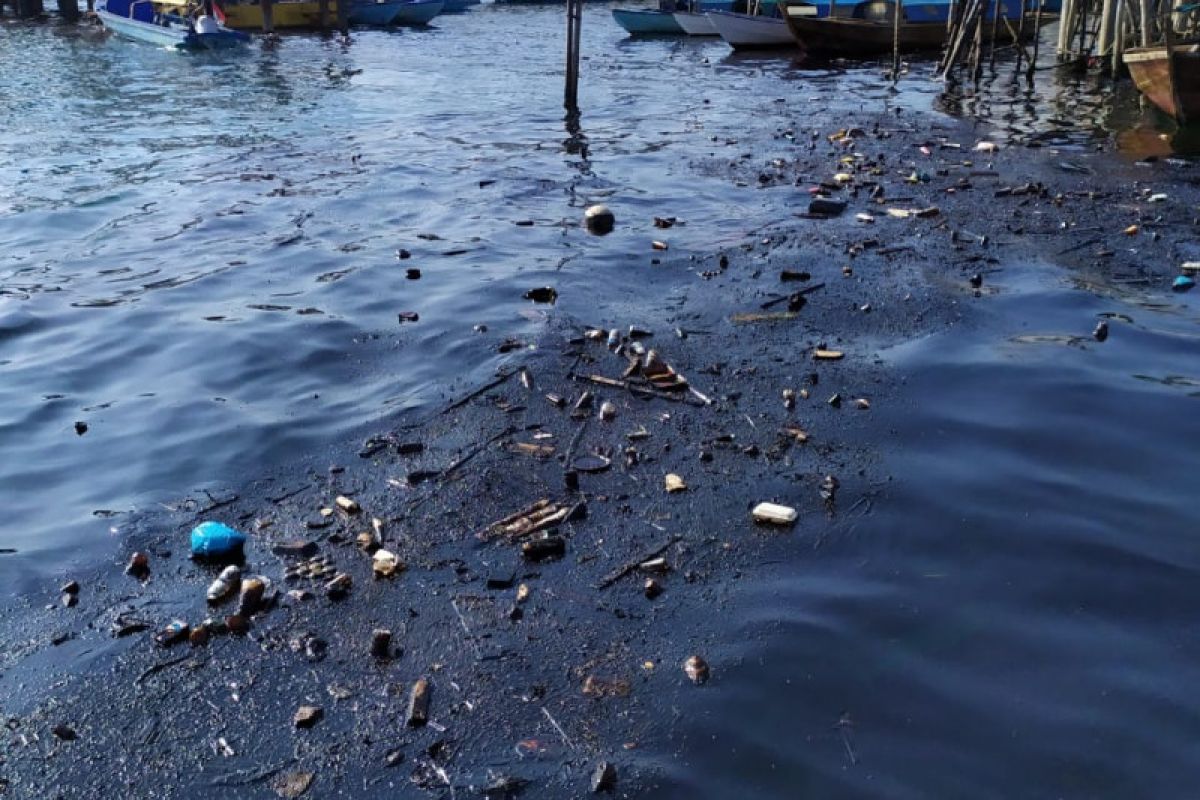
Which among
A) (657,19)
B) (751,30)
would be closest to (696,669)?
(751,30)

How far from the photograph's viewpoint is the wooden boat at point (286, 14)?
43469mm

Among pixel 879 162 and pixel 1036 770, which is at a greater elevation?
pixel 879 162

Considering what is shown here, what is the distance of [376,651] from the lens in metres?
5.02

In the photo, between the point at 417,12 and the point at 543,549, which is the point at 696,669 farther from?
the point at 417,12

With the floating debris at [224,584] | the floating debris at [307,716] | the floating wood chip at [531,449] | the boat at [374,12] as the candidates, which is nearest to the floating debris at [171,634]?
the floating debris at [224,584]

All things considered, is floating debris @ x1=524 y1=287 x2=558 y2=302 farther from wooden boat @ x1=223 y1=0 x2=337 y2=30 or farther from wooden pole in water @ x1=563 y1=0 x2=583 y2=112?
wooden boat @ x1=223 y1=0 x2=337 y2=30

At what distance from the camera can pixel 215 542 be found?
5.79 metres

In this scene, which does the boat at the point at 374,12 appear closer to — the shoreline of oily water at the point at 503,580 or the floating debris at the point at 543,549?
the shoreline of oily water at the point at 503,580

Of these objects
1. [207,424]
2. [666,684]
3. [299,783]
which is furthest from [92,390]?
[666,684]

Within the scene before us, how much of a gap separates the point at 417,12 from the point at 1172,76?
37999 millimetres

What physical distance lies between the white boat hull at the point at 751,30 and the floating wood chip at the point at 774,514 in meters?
30.3

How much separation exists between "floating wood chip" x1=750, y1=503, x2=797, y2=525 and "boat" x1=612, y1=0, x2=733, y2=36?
120ft

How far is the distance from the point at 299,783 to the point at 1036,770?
119 inches

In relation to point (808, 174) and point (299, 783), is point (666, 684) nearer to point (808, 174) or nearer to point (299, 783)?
point (299, 783)
